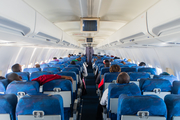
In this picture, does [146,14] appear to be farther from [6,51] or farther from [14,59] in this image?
[14,59]

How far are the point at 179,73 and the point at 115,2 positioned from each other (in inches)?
166

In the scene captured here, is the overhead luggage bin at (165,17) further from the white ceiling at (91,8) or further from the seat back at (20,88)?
the seat back at (20,88)

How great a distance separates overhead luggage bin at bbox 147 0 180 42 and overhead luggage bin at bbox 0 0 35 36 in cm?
218

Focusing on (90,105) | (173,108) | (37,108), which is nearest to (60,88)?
(37,108)

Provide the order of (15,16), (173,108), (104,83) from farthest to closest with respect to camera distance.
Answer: (104,83) → (15,16) → (173,108)

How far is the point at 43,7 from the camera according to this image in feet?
13.4

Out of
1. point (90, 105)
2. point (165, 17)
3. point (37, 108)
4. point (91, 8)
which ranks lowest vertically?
point (90, 105)

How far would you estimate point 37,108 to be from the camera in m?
1.89

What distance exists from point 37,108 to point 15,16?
1383 millimetres

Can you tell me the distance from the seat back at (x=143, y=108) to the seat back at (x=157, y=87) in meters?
1.38

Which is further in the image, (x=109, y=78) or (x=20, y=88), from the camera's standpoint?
(x=109, y=78)

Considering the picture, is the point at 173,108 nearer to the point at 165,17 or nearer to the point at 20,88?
the point at 165,17

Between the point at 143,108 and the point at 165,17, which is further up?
the point at 165,17

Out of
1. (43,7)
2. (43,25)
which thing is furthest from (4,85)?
(43,7)
